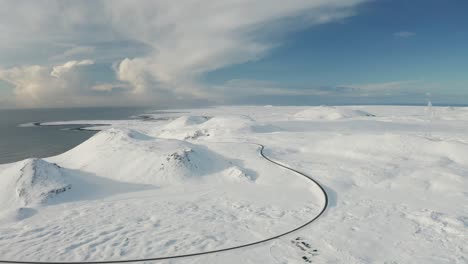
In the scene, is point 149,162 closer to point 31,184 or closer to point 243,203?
point 31,184

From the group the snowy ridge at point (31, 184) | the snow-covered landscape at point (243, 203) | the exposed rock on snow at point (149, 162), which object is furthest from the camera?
the exposed rock on snow at point (149, 162)

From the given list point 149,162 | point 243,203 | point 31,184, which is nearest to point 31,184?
point 31,184

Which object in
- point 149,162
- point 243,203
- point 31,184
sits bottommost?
point 243,203

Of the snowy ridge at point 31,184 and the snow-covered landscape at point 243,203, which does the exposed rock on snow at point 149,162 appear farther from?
the snowy ridge at point 31,184

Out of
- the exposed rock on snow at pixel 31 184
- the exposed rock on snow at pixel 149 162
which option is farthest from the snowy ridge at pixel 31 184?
the exposed rock on snow at pixel 149 162

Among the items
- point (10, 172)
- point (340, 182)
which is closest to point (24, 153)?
point (10, 172)

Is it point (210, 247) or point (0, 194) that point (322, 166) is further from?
point (0, 194)

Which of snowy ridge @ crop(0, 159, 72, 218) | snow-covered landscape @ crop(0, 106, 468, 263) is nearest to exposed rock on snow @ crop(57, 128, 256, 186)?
snow-covered landscape @ crop(0, 106, 468, 263)

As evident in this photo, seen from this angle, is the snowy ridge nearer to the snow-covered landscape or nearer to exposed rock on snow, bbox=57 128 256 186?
the snow-covered landscape

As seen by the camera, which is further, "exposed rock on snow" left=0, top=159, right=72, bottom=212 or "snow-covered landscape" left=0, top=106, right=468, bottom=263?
"exposed rock on snow" left=0, top=159, right=72, bottom=212
